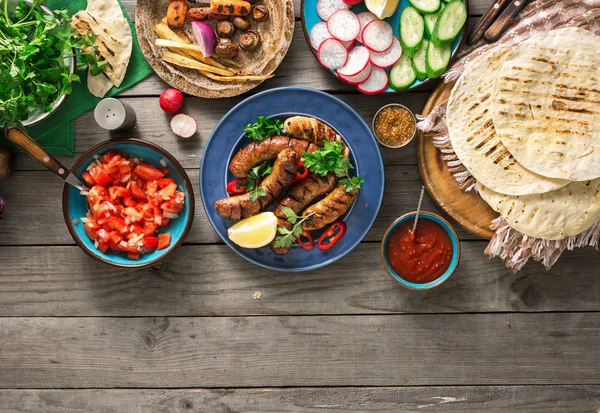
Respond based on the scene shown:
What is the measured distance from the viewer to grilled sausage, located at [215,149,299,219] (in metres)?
2.68

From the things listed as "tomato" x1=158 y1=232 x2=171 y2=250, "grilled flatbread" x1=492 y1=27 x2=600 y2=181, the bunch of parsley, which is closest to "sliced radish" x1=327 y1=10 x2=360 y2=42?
"grilled flatbread" x1=492 y1=27 x2=600 y2=181

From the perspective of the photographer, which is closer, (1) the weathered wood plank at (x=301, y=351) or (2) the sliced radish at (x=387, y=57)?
(2) the sliced radish at (x=387, y=57)

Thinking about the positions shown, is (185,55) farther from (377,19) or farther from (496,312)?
(496,312)

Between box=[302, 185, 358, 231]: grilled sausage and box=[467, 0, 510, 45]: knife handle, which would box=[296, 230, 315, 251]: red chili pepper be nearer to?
box=[302, 185, 358, 231]: grilled sausage

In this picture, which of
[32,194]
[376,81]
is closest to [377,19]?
[376,81]

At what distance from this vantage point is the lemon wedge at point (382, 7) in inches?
107

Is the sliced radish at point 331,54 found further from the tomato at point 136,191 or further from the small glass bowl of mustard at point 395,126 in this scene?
the tomato at point 136,191

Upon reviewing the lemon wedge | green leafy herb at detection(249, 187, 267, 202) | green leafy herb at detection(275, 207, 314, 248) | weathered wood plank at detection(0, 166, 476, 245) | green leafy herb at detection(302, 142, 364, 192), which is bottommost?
weathered wood plank at detection(0, 166, 476, 245)

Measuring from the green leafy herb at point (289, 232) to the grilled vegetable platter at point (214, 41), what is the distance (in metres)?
0.73

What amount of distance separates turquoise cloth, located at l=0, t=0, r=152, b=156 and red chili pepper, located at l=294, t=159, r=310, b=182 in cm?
103

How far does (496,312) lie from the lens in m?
3.04

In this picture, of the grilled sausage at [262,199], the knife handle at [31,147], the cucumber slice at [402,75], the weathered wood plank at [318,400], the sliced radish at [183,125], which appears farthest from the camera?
the weathered wood plank at [318,400]

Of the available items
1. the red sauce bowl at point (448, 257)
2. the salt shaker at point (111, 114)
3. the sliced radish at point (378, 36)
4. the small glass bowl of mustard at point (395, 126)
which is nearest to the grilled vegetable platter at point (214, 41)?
the salt shaker at point (111, 114)

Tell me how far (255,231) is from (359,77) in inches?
38.4
